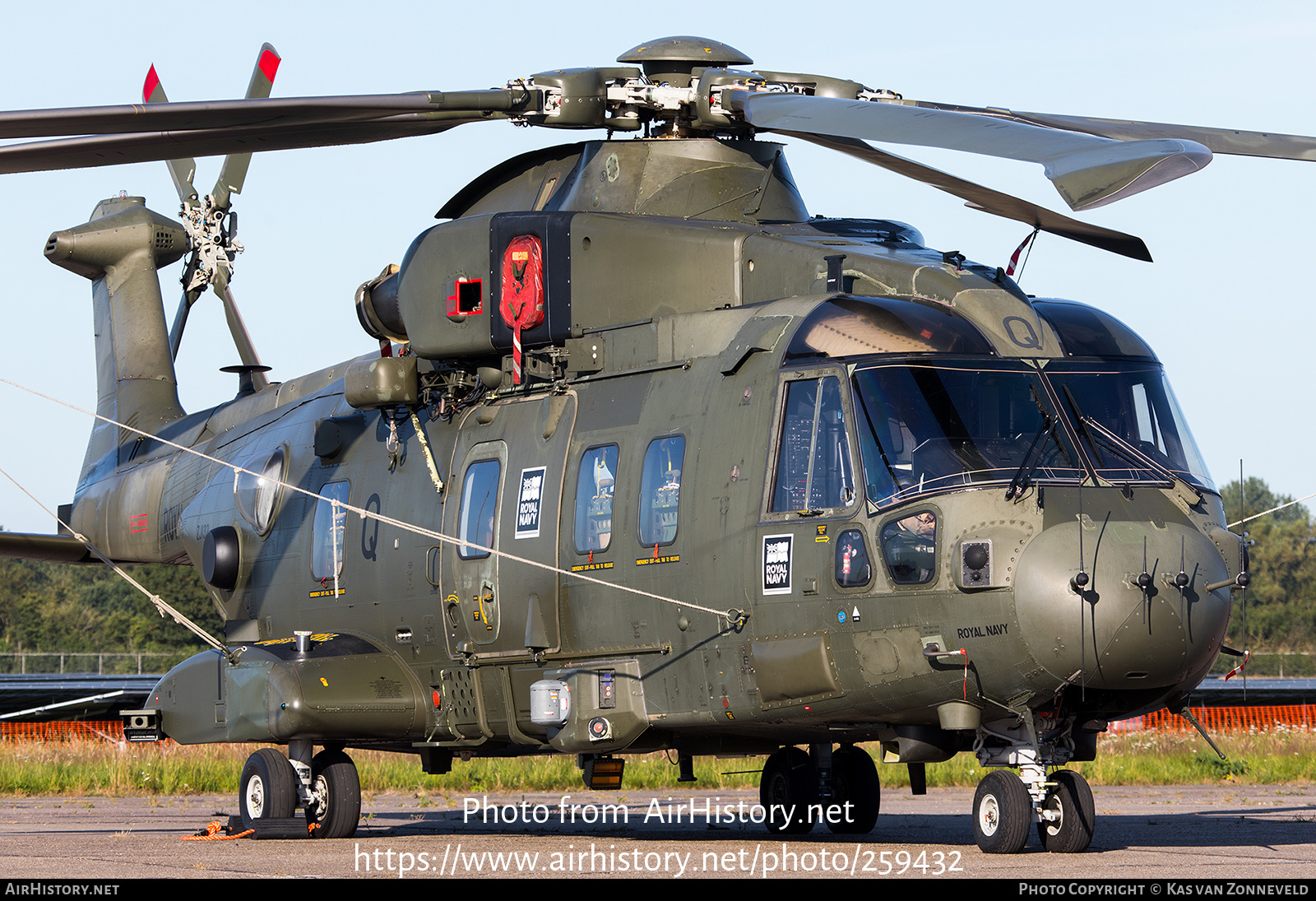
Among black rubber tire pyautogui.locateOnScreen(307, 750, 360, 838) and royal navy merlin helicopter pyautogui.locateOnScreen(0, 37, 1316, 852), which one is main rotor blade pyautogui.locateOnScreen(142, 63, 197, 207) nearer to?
royal navy merlin helicopter pyautogui.locateOnScreen(0, 37, 1316, 852)

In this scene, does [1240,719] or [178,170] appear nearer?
[178,170]

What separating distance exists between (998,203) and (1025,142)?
12.0 feet

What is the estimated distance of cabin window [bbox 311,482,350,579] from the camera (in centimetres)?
1448

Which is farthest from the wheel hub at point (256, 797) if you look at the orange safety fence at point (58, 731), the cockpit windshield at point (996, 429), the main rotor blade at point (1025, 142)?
the orange safety fence at point (58, 731)

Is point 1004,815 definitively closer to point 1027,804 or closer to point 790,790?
point 1027,804

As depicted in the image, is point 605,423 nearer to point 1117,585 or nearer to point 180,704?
point 1117,585

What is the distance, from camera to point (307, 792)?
46.3 feet

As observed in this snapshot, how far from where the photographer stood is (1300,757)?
2266cm

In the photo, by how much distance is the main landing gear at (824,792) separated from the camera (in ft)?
46.4

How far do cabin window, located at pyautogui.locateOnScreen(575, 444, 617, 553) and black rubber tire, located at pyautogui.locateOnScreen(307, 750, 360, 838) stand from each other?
3699mm

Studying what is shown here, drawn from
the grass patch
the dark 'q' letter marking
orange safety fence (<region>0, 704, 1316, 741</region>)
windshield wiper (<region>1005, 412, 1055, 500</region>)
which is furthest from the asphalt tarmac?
orange safety fence (<region>0, 704, 1316, 741</region>)

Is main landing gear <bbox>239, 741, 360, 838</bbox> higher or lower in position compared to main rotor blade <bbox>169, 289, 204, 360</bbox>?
lower

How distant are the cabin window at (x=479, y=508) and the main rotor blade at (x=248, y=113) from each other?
2782mm

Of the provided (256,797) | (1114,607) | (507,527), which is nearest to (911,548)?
(1114,607)
